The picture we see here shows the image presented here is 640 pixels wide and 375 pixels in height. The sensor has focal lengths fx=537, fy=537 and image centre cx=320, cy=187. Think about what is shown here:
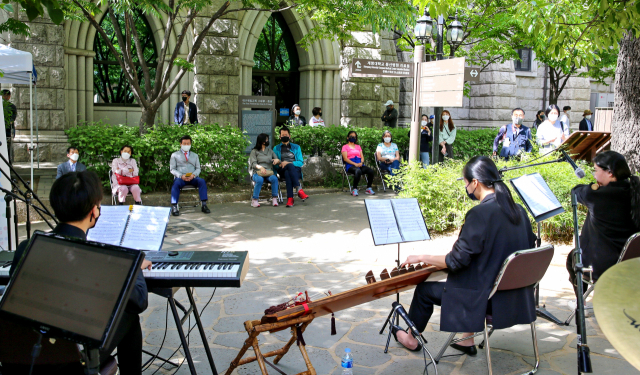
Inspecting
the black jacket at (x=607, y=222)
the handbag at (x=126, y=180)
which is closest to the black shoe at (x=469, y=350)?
the black jacket at (x=607, y=222)

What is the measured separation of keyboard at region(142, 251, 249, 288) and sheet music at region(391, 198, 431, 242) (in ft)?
4.69

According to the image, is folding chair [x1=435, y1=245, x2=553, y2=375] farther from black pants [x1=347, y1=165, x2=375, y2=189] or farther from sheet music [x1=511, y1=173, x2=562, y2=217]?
black pants [x1=347, y1=165, x2=375, y2=189]

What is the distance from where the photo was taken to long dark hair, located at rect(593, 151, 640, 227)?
14.3ft

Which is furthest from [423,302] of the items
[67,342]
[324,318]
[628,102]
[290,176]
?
[290,176]

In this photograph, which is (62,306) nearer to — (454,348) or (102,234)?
(102,234)

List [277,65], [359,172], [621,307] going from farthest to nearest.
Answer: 1. [277,65]
2. [359,172]
3. [621,307]

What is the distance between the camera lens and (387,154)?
12141mm

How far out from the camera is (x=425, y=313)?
3.87 metres

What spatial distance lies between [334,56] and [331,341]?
12731 millimetres

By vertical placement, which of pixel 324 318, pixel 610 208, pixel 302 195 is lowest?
pixel 324 318

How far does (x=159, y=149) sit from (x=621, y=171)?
767cm

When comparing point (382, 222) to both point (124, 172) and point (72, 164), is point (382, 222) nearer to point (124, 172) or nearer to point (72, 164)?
point (124, 172)

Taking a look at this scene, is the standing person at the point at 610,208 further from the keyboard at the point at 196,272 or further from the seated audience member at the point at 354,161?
the seated audience member at the point at 354,161

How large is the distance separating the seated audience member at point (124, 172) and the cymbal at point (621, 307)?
8365mm
